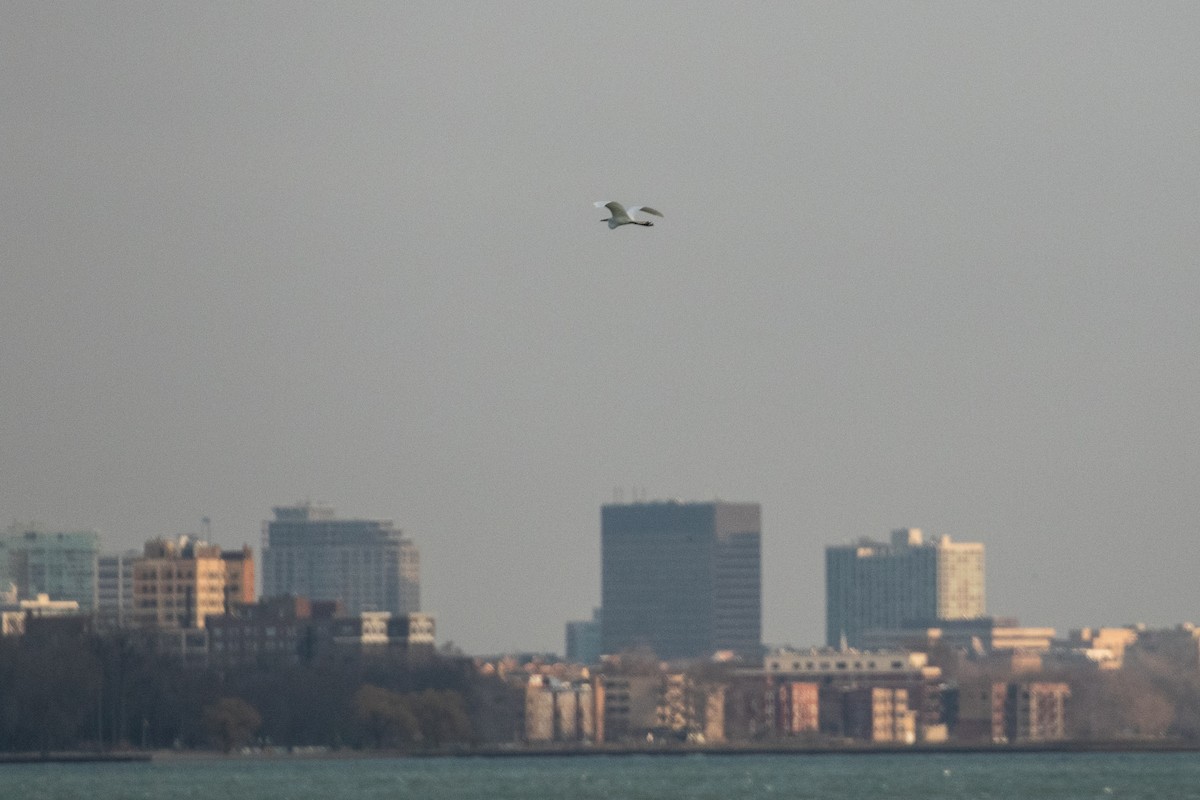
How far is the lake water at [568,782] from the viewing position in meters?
142

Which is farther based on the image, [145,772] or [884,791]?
[145,772]

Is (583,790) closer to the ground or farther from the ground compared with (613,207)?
closer to the ground

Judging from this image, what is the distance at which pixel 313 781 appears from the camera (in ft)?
533

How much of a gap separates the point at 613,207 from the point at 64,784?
9280 centimetres

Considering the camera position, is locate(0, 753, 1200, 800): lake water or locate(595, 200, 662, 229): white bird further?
locate(0, 753, 1200, 800): lake water

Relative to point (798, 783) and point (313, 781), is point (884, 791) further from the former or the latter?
point (313, 781)

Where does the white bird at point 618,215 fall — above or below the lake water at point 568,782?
above

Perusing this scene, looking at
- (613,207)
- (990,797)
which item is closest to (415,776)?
(990,797)

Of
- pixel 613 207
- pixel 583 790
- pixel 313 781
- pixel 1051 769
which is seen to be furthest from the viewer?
pixel 1051 769

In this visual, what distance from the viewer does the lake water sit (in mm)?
141875

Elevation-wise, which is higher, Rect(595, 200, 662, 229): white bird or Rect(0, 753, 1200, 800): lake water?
Rect(595, 200, 662, 229): white bird

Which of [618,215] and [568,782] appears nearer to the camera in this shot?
[618,215]

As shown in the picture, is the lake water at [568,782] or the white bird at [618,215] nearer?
the white bird at [618,215]

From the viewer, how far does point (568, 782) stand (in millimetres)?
165750
